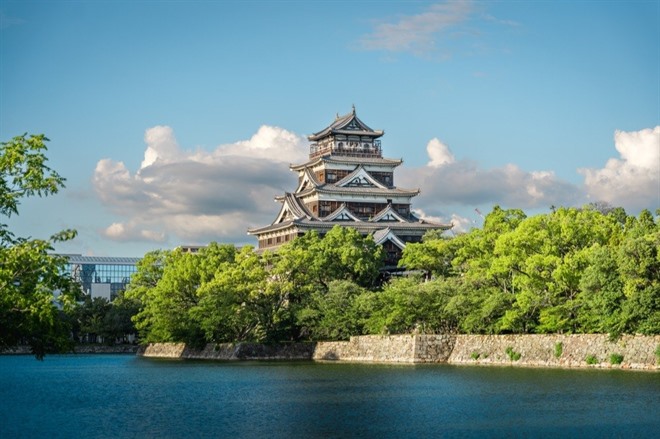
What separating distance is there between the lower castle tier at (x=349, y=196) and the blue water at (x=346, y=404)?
2948 centimetres

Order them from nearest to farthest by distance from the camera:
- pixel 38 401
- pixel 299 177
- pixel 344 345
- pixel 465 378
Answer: pixel 38 401
pixel 465 378
pixel 344 345
pixel 299 177

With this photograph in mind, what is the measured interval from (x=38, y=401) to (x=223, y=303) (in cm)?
2586

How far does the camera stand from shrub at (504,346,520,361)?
162 ft

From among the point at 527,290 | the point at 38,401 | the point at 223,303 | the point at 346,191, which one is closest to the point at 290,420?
the point at 38,401

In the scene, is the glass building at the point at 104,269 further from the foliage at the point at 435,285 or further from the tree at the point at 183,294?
the tree at the point at 183,294

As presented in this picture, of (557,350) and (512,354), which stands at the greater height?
(557,350)

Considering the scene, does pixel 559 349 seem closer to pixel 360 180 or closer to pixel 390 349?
pixel 390 349

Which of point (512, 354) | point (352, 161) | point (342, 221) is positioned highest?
point (352, 161)

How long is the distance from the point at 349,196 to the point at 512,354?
3481cm

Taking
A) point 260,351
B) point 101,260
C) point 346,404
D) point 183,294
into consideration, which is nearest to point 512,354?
point 346,404

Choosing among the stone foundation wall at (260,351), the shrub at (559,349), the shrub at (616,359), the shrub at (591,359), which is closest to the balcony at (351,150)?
the stone foundation wall at (260,351)

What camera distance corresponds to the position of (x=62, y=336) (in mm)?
25594

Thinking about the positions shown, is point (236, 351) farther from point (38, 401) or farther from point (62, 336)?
point (62, 336)

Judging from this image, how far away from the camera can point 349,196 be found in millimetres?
82875
